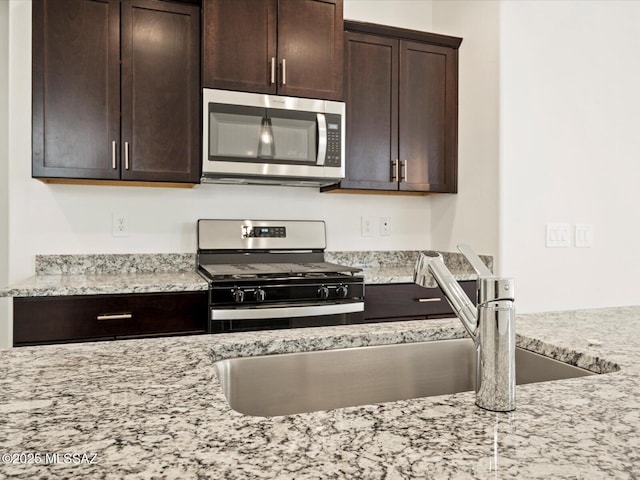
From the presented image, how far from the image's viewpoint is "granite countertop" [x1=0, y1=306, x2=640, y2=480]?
53 centimetres

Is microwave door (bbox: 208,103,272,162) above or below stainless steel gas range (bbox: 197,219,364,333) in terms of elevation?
above

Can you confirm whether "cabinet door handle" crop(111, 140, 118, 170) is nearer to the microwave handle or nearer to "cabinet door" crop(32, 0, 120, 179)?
"cabinet door" crop(32, 0, 120, 179)

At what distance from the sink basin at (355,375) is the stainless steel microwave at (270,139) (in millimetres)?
1650

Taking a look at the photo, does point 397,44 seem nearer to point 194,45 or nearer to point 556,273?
point 194,45

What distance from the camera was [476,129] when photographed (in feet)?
9.80

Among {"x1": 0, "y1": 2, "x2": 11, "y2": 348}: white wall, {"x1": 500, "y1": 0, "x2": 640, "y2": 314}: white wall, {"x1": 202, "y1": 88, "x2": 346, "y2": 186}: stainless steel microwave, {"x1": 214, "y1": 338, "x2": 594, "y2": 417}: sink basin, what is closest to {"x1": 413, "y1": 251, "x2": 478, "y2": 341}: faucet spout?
{"x1": 214, "y1": 338, "x2": 594, "y2": 417}: sink basin

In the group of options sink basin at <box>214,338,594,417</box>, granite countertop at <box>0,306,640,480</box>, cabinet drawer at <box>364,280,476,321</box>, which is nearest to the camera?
granite countertop at <box>0,306,640,480</box>

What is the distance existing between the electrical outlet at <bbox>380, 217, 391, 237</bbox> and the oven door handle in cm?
94

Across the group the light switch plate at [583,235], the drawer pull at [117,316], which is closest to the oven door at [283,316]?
the drawer pull at [117,316]

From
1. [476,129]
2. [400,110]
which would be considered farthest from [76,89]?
[476,129]

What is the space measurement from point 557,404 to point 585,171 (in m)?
2.73

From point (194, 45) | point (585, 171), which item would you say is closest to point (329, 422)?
point (194, 45)

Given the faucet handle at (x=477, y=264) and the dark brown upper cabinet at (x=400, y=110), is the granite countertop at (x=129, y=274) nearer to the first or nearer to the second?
the dark brown upper cabinet at (x=400, y=110)

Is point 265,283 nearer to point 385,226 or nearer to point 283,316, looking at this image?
point 283,316
